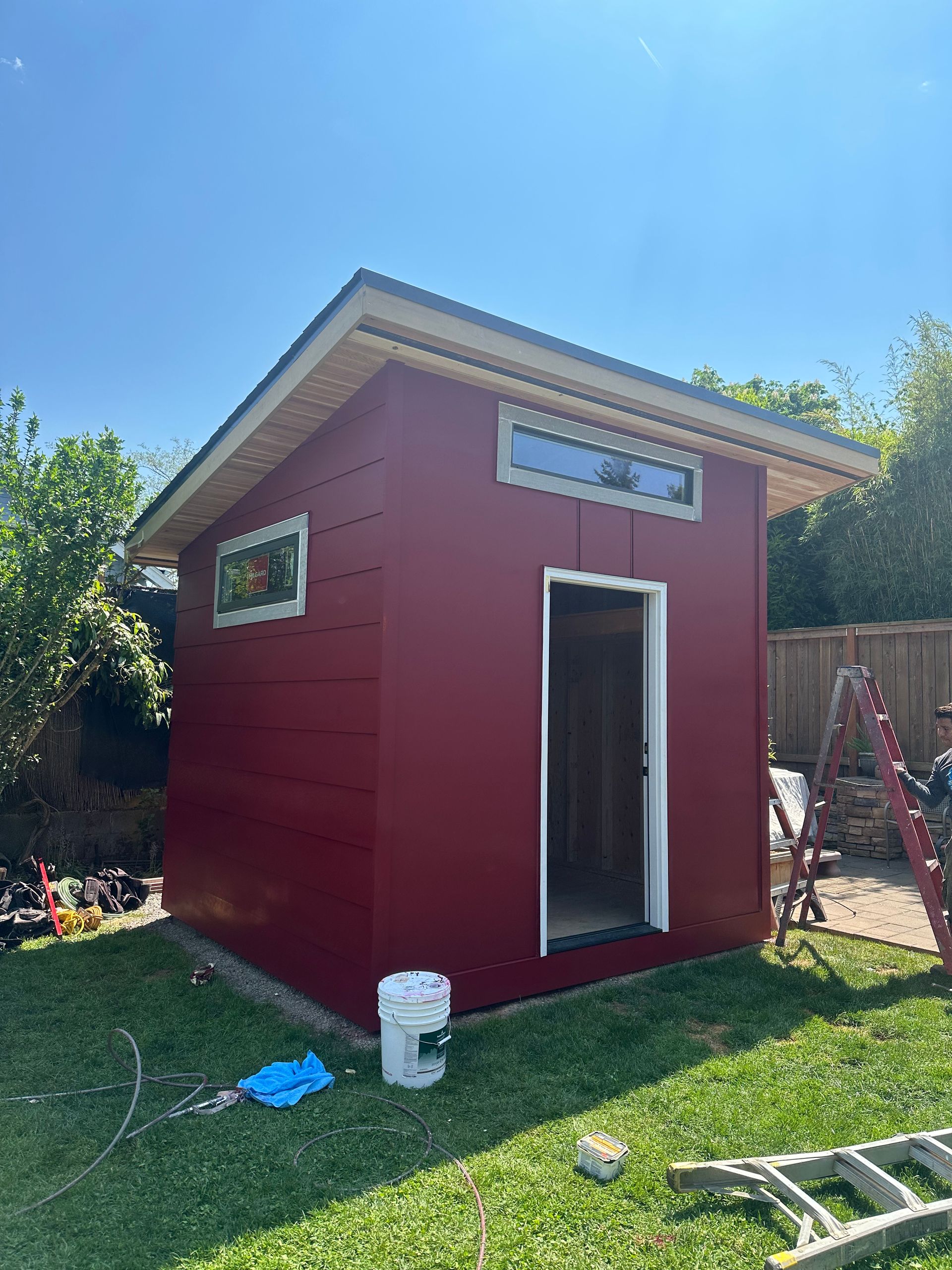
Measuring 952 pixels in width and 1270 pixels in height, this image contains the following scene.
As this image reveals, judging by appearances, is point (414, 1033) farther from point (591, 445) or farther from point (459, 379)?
point (591, 445)

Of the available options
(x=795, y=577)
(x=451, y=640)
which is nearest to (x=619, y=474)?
(x=451, y=640)

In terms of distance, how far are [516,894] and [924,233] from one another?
9982mm

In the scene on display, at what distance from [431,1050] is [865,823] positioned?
6.45 meters

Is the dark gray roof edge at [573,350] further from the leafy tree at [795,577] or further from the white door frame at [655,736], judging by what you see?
the leafy tree at [795,577]

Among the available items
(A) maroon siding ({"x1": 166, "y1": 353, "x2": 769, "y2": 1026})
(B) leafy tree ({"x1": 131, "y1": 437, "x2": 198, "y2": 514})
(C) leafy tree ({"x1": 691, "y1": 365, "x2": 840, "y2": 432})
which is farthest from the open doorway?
(B) leafy tree ({"x1": 131, "y1": 437, "x2": 198, "y2": 514})

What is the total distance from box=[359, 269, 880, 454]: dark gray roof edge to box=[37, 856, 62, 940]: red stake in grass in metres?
4.69

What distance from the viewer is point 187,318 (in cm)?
1630

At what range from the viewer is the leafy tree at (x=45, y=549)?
5133 millimetres

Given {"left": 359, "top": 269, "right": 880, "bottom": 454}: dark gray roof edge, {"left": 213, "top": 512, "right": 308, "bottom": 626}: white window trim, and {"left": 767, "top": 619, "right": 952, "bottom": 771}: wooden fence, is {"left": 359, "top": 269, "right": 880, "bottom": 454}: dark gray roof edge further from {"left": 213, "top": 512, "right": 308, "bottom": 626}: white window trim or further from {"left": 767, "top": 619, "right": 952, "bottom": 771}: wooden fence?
{"left": 767, "top": 619, "right": 952, "bottom": 771}: wooden fence

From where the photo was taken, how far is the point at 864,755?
327 inches

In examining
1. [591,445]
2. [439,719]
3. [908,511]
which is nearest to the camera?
[439,719]

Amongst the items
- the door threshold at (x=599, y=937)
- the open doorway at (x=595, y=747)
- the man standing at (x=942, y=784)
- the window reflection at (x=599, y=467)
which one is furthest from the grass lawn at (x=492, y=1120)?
the window reflection at (x=599, y=467)

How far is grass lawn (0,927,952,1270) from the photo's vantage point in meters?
2.08

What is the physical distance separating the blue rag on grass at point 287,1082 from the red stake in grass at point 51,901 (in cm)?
284
